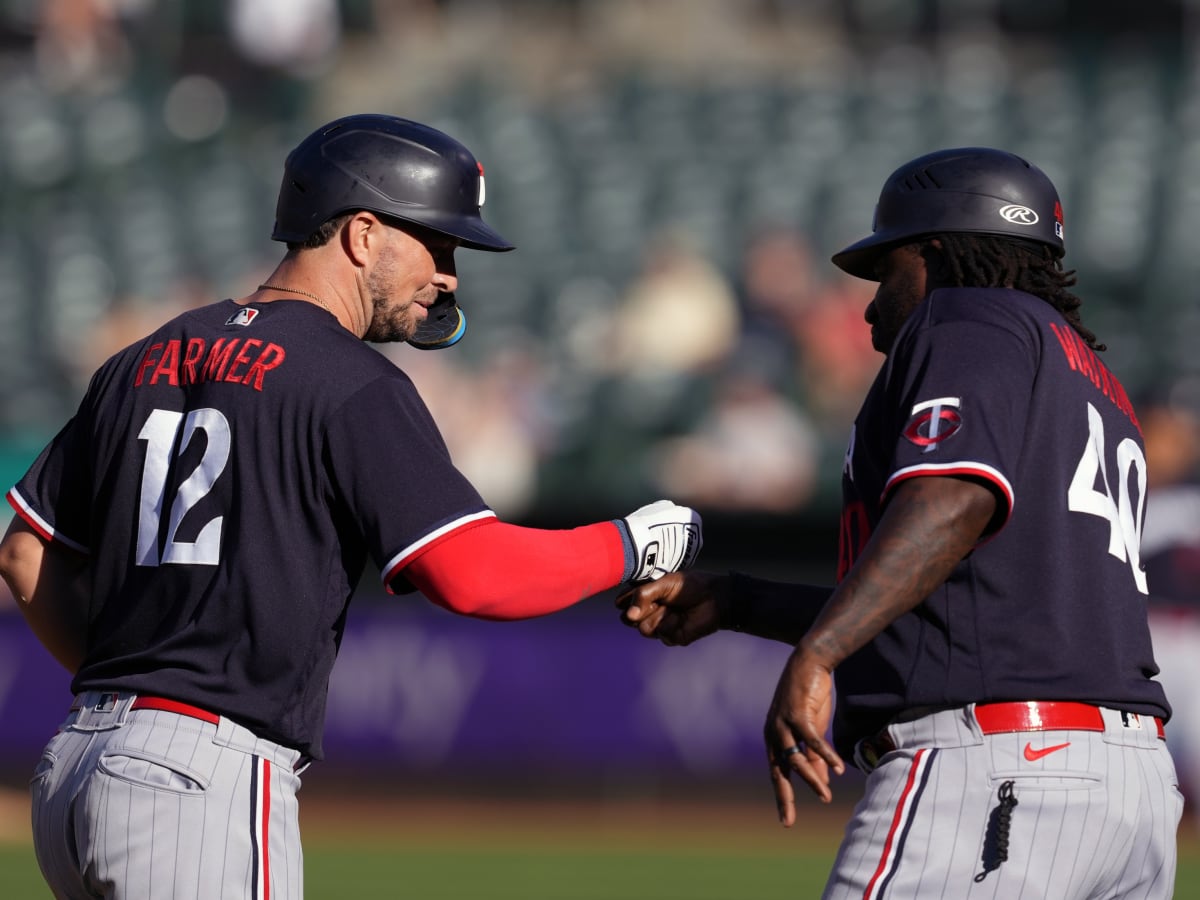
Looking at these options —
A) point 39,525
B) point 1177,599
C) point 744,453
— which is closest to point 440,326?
point 39,525

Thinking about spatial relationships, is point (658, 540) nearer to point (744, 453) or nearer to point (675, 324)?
point (744, 453)

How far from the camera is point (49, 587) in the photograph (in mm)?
3775

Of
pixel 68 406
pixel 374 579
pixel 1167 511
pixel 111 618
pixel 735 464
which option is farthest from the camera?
pixel 68 406

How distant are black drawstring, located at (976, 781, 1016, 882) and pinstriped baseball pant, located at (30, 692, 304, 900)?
1.33 meters

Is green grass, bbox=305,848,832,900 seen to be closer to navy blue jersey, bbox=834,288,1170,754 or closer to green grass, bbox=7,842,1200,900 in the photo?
green grass, bbox=7,842,1200,900

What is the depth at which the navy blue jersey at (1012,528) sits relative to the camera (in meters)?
3.25

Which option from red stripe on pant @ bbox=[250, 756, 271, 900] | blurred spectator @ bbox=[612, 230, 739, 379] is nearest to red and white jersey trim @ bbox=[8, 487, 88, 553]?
red stripe on pant @ bbox=[250, 756, 271, 900]

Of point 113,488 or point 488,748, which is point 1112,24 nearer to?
point 488,748

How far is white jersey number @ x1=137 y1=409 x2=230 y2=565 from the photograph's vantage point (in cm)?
338

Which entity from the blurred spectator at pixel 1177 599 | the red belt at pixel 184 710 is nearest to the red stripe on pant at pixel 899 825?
the red belt at pixel 184 710

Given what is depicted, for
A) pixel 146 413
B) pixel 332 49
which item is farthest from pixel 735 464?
pixel 146 413

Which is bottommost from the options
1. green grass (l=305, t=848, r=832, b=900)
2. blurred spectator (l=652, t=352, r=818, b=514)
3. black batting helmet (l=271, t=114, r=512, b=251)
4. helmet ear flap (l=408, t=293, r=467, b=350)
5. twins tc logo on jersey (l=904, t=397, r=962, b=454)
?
green grass (l=305, t=848, r=832, b=900)

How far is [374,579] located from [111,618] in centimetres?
746

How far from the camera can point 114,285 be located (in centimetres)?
1432
